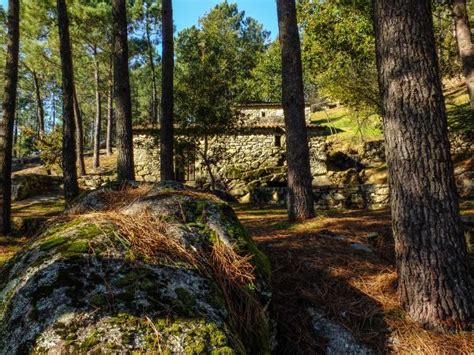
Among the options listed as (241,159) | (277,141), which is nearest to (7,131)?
(241,159)

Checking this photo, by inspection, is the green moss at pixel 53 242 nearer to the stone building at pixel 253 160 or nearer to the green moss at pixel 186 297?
the green moss at pixel 186 297

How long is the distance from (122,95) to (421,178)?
693cm

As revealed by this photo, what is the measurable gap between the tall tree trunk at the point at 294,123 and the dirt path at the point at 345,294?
2071mm

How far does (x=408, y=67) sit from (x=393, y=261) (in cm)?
202

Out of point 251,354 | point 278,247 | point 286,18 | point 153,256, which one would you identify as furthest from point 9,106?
point 251,354

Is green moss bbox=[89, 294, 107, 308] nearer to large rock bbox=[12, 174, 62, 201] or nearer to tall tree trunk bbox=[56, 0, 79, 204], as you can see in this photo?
tall tree trunk bbox=[56, 0, 79, 204]

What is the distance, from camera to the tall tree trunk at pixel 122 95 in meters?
8.10

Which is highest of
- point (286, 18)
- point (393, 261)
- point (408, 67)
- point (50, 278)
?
point (286, 18)

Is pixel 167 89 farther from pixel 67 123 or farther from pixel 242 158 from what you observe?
pixel 242 158

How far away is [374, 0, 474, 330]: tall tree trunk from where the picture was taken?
8.75 feet

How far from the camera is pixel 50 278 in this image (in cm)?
156

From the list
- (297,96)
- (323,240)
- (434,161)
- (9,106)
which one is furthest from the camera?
(9,106)

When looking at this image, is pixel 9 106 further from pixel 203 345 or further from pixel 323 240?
pixel 203 345

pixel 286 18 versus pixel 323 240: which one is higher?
pixel 286 18
